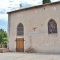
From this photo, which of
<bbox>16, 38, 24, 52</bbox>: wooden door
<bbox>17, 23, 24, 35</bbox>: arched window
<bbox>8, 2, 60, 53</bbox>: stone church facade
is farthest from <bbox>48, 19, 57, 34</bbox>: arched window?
<bbox>16, 38, 24, 52</bbox>: wooden door

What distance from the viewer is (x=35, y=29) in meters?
21.7

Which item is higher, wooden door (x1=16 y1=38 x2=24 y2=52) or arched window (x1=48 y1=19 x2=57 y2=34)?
arched window (x1=48 y1=19 x2=57 y2=34)

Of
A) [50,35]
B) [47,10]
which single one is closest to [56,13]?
[47,10]

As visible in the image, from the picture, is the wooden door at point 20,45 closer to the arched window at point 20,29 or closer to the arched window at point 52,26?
the arched window at point 20,29

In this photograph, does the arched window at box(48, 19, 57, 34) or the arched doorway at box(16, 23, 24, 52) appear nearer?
the arched window at box(48, 19, 57, 34)

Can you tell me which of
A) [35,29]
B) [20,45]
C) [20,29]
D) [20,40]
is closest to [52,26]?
[35,29]

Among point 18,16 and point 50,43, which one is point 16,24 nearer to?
point 18,16

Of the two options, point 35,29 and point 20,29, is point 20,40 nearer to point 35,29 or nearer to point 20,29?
point 20,29

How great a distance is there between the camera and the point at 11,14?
2403cm

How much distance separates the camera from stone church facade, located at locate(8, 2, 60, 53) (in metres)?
20.4

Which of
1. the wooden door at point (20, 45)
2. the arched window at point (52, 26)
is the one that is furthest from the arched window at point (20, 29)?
the arched window at point (52, 26)

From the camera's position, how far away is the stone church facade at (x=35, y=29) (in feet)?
67.1

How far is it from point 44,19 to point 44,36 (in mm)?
1918

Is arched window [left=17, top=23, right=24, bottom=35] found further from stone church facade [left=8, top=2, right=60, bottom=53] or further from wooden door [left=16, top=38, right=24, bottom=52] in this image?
wooden door [left=16, top=38, right=24, bottom=52]
